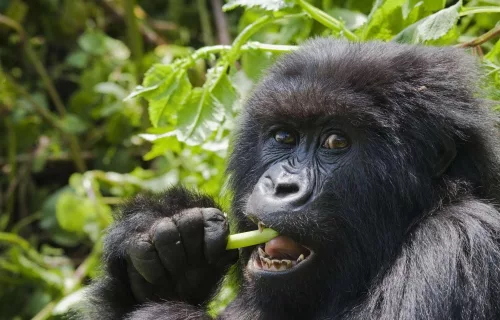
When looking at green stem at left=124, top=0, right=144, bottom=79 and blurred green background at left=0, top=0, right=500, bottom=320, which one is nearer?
blurred green background at left=0, top=0, right=500, bottom=320

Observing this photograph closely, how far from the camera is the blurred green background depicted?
324 centimetres

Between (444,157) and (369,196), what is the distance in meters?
0.26

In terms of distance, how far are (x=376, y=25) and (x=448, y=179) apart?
0.94 m

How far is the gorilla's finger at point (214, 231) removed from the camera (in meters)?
2.60

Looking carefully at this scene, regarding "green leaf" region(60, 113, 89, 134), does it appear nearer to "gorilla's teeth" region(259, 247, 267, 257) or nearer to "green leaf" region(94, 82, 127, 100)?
"green leaf" region(94, 82, 127, 100)

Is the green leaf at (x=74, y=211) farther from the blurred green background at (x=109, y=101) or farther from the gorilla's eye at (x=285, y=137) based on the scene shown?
the gorilla's eye at (x=285, y=137)

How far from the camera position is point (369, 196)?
240 centimetres

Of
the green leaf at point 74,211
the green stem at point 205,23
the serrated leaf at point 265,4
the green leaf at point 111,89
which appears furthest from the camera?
the green stem at point 205,23

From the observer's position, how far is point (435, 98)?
7.91ft

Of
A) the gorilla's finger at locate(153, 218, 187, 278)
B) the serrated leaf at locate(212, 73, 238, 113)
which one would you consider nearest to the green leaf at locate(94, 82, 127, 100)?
the serrated leaf at locate(212, 73, 238, 113)

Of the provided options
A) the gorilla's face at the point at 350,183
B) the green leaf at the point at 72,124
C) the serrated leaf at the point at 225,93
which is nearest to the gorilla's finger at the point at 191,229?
the gorilla's face at the point at 350,183

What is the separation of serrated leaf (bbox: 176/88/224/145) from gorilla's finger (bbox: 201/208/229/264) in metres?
0.60

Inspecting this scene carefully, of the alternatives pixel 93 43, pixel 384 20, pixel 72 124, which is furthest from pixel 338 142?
pixel 93 43

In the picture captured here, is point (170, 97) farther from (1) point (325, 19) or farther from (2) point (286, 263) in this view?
(2) point (286, 263)
